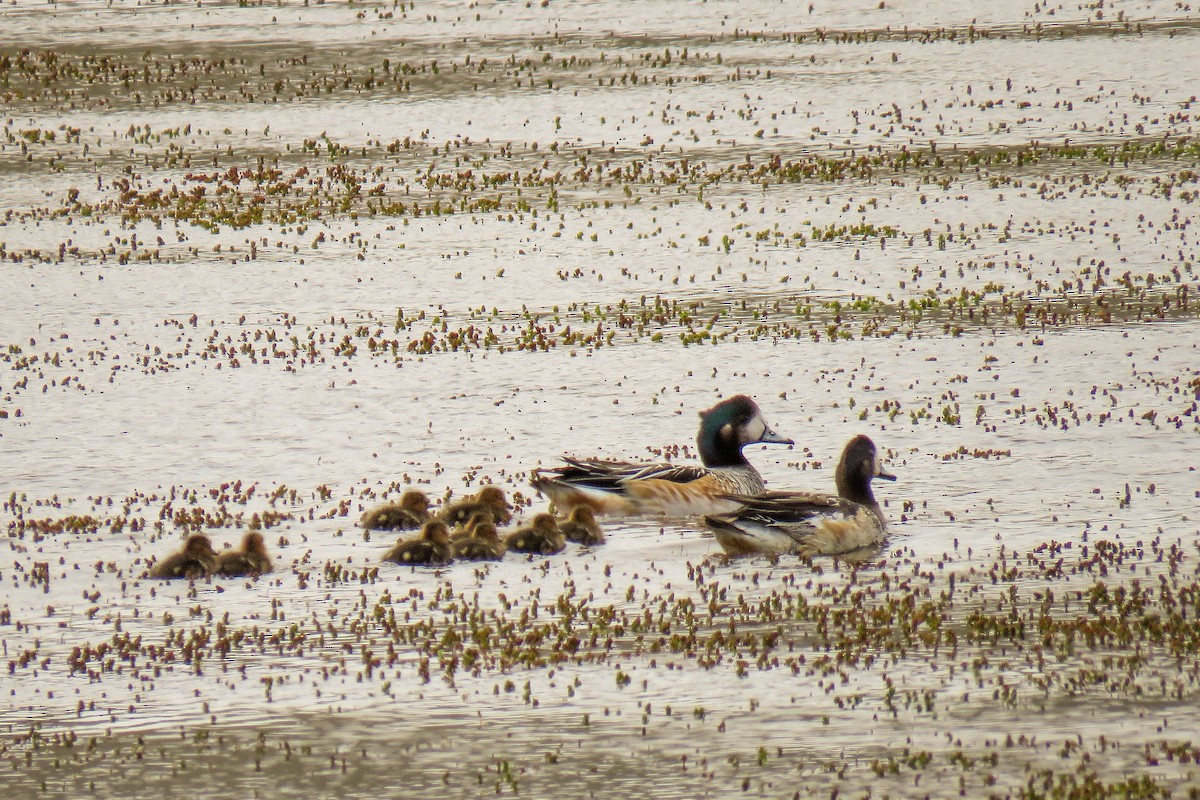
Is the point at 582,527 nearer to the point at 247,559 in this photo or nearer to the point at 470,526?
the point at 470,526

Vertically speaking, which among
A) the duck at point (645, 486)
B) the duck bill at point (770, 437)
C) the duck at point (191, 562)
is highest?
the duck bill at point (770, 437)

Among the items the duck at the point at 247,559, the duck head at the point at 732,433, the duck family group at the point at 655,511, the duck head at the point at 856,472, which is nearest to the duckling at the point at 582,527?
the duck family group at the point at 655,511

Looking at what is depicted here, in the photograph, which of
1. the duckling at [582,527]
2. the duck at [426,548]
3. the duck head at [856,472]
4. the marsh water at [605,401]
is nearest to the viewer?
the marsh water at [605,401]

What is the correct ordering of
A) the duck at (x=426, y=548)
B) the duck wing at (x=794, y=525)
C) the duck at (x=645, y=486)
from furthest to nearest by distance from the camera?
the duck at (x=645, y=486)
the duck wing at (x=794, y=525)
the duck at (x=426, y=548)

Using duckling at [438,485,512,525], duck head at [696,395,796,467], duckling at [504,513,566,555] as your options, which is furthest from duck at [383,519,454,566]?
duck head at [696,395,796,467]

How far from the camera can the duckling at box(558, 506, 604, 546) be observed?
15344 millimetres

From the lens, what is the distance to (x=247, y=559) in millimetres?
14281

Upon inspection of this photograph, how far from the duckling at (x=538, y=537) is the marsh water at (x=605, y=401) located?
7.2 inches

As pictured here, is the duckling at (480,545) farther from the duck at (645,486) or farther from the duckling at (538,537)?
the duck at (645,486)

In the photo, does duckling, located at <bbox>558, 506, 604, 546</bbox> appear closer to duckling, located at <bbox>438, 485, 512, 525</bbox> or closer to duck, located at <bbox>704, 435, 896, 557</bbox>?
duckling, located at <bbox>438, 485, 512, 525</bbox>

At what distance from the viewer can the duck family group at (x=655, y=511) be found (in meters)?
14.5

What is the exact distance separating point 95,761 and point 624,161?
1157 inches

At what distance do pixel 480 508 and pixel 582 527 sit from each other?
96 cm

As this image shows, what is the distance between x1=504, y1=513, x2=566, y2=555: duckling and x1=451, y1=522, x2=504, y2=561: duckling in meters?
0.13
